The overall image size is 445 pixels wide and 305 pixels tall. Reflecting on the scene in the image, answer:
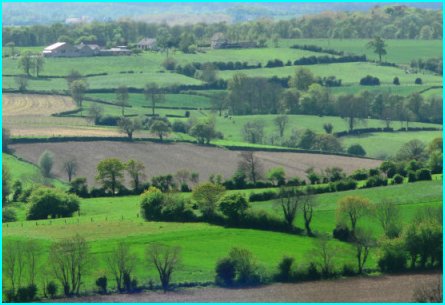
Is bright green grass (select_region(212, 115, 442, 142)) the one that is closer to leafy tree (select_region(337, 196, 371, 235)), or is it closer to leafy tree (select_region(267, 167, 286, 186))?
leafy tree (select_region(267, 167, 286, 186))

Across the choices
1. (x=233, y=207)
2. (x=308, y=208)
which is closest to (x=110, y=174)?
(x=233, y=207)

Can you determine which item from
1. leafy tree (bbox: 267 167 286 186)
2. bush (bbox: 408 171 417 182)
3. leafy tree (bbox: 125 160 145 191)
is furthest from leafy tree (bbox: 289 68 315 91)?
bush (bbox: 408 171 417 182)

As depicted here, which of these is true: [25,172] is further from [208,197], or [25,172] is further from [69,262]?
[69,262]

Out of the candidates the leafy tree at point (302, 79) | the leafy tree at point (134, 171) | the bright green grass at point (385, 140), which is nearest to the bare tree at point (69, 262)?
the leafy tree at point (134, 171)

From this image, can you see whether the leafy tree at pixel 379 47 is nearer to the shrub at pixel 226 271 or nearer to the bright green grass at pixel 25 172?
the bright green grass at pixel 25 172

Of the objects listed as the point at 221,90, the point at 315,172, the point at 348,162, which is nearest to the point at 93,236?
the point at 315,172
